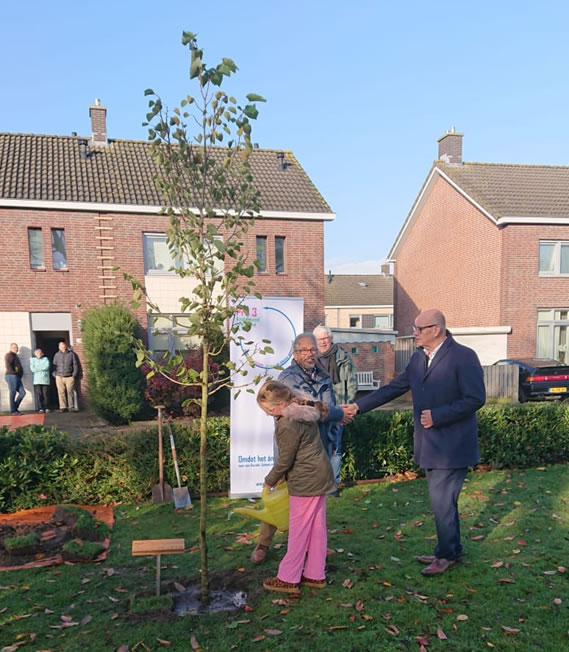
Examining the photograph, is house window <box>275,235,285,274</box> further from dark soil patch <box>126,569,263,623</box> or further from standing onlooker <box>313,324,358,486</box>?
dark soil patch <box>126,569,263,623</box>

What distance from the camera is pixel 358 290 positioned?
4338cm

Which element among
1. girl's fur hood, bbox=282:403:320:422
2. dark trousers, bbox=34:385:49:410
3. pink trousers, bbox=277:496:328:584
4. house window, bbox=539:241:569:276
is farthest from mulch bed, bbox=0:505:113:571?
house window, bbox=539:241:569:276

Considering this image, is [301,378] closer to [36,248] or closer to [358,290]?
[36,248]

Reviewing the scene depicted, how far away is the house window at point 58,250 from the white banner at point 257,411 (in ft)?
37.6

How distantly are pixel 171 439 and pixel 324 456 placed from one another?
3.23m

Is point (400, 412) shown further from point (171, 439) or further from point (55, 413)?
point (55, 413)

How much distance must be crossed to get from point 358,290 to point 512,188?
23270 millimetres

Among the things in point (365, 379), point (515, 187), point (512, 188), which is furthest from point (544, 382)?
point (515, 187)

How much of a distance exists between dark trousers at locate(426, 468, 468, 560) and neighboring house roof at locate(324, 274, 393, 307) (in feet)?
120

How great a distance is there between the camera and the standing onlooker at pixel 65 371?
14109 mm

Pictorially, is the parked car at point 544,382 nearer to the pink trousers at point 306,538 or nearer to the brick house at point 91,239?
the brick house at point 91,239

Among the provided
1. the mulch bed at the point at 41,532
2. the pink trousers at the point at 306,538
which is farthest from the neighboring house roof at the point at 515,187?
the mulch bed at the point at 41,532

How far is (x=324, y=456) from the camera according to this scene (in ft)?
11.9

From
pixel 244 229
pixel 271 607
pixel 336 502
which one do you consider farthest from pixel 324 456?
pixel 336 502
